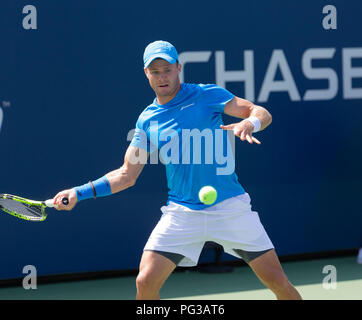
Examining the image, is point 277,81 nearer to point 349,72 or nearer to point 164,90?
point 349,72

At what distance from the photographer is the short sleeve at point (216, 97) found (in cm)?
473

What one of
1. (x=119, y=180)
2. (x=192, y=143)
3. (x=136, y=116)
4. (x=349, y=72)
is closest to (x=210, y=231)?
(x=192, y=143)

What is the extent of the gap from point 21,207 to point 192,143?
121 centimetres

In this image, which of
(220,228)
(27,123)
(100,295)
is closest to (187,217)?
(220,228)

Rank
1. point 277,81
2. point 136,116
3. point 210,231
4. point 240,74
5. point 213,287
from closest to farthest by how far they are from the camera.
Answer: point 210,231
point 213,287
point 136,116
point 240,74
point 277,81

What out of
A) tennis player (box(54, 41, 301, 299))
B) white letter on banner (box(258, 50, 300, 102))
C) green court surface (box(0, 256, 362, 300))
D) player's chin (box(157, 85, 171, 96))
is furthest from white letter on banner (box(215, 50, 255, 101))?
player's chin (box(157, 85, 171, 96))

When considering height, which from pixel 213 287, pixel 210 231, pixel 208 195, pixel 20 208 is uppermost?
pixel 208 195

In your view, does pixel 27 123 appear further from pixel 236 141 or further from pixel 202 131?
pixel 202 131

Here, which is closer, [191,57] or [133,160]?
[133,160]

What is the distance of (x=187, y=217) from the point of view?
463 cm

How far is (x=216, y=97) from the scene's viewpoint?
4.75 metres

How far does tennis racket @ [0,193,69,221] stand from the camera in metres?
4.94

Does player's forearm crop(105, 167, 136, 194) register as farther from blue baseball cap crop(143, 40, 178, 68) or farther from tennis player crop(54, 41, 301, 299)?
blue baseball cap crop(143, 40, 178, 68)
